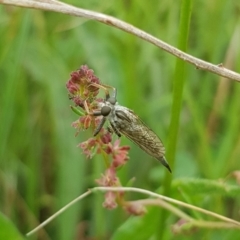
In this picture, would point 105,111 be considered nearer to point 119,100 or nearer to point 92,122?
point 92,122

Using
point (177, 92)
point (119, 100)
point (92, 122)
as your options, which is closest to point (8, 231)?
point (92, 122)

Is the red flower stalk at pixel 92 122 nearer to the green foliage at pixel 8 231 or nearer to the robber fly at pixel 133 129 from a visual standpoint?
the robber fly at pixel 133 129

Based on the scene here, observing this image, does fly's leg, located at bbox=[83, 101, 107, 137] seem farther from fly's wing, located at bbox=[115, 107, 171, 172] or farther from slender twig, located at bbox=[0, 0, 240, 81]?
slender twig, located at bbox=[0, 0, 240, 81]

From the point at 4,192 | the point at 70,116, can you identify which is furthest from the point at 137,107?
the point at 4,192

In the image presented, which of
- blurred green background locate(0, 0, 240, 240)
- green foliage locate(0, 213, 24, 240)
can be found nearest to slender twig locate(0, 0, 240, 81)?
green foliage locate(0, 213, 24, 240)

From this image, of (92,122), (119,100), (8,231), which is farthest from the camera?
(119,100)

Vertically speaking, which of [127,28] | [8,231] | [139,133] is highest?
[127,28]

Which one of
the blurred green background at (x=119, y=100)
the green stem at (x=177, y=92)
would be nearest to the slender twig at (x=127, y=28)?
the green stem at (x=177, y=92)

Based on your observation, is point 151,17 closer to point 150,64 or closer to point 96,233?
point 150,64
